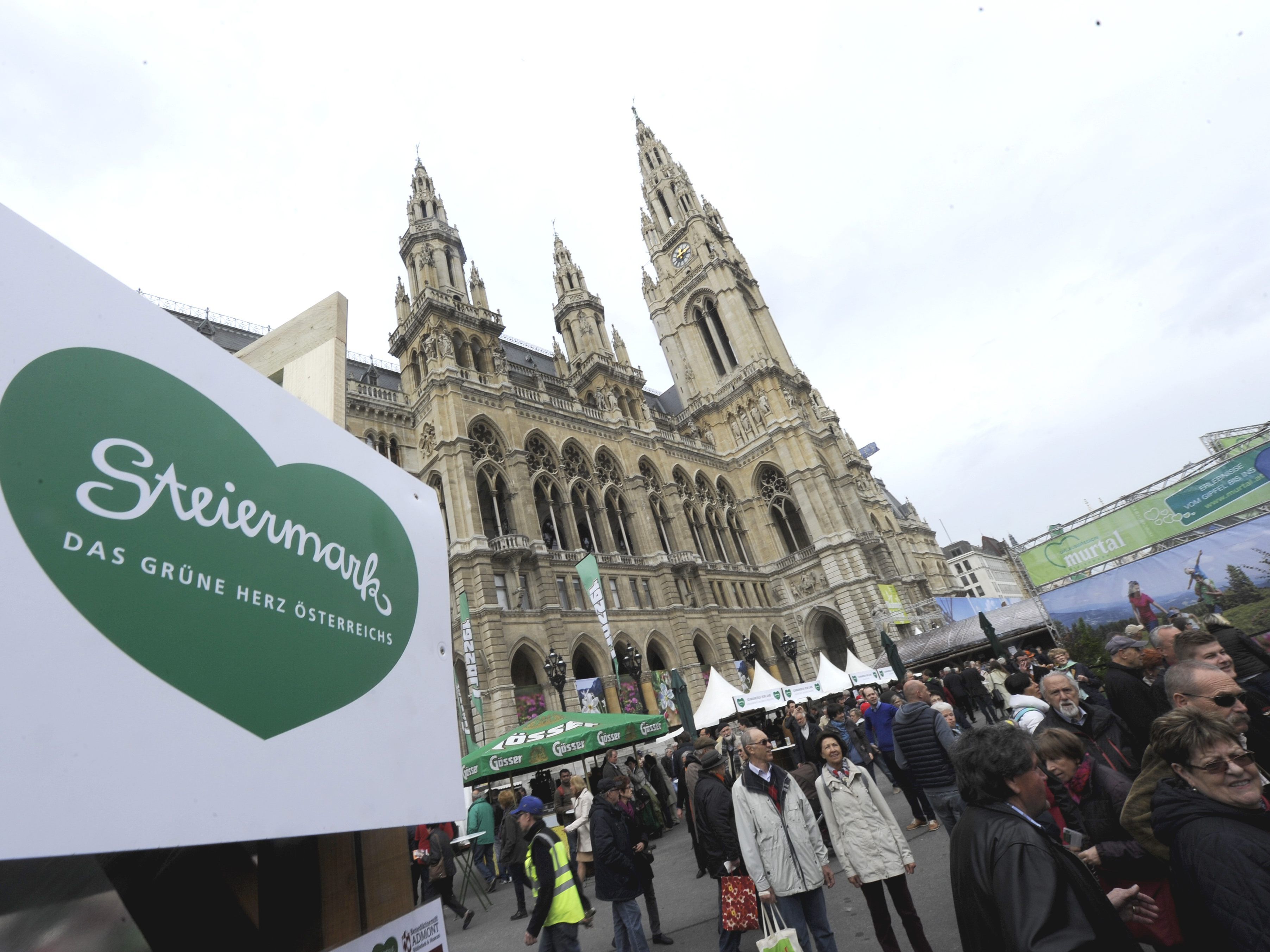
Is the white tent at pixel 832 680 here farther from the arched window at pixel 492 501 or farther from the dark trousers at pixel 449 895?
the dark trousers at pixel 449 895

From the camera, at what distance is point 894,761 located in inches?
314

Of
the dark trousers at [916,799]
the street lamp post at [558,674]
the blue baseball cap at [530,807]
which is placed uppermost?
the street lamp post at [558,674]

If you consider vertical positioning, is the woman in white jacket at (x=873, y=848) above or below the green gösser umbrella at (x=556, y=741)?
below

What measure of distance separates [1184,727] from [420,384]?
24.6 metres

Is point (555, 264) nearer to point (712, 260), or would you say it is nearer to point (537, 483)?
point (712, 260)

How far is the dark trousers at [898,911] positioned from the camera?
4.05 metres

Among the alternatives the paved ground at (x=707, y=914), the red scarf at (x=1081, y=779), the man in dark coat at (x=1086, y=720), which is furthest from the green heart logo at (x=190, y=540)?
the paved ground at (x=707, y=914)

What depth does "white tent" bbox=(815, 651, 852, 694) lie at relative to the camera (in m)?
17.7

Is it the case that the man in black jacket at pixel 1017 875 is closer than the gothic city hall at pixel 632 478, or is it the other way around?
the man in black jacket at pixel 1017 875

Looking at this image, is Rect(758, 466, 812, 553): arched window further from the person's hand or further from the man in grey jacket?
the person's hand

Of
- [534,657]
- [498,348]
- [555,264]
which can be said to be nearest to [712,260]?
[555,264]

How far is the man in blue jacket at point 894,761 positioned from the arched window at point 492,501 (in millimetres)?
14832

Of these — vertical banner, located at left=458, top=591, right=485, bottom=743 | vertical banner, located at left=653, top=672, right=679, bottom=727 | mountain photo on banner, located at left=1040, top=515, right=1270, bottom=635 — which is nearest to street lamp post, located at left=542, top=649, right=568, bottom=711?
vertical banner, located at left=458, top=591, right=485, bottom=743

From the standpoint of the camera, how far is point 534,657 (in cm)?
2025
